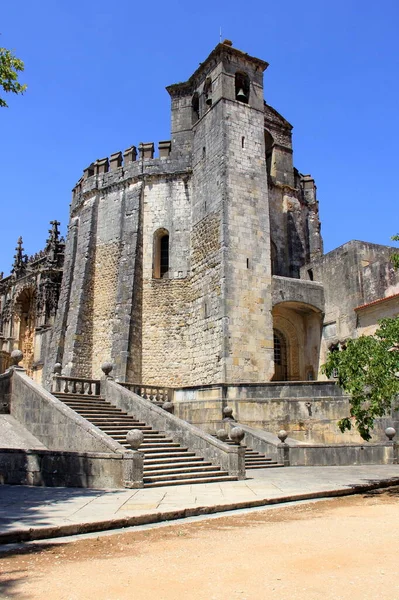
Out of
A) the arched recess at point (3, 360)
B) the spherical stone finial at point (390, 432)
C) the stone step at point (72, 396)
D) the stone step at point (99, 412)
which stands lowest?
the spherical stone finial at point (390, 432)

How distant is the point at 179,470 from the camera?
1126 centimetres

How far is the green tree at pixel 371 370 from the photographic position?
9.88 m

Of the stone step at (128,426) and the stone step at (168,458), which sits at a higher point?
the stone step at (128,426)

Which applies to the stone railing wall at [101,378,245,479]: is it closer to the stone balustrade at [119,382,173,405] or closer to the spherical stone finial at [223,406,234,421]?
the stone balustrade at [119,382,173,405]

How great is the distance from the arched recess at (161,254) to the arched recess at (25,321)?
13.4 m

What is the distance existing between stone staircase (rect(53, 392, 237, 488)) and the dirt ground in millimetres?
3780

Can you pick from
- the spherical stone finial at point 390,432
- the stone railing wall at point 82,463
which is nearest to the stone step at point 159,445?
the stone railing wall at point 82,463

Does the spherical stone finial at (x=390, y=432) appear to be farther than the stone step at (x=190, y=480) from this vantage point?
Yes

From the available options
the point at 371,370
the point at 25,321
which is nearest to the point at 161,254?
the point at 371,370

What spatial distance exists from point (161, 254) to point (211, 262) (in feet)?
12.8

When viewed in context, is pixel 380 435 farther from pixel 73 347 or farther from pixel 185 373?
pixel 73 347

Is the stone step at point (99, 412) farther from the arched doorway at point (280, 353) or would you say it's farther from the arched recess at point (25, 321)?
the arched recess at point (25, 321)

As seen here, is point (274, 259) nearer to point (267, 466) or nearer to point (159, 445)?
point (267, 466)

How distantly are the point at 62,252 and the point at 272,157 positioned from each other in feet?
50.3
